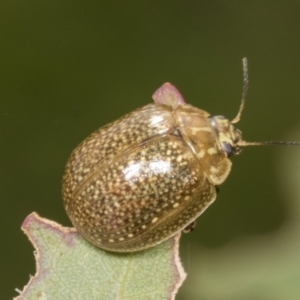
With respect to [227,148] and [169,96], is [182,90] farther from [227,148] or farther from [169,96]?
[227,148]

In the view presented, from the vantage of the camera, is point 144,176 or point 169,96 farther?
point 169,96

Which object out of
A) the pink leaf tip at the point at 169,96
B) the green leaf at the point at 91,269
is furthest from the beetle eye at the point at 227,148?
the green leaf at the point at 91,269

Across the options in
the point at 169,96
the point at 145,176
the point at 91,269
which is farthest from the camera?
the point at 169,96

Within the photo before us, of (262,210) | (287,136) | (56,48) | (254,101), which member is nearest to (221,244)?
(262,210)

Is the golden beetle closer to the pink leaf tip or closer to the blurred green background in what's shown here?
the pink leaf tip

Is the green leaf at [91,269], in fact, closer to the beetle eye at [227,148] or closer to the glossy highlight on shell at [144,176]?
the glossy highlight on shell at [144,176]

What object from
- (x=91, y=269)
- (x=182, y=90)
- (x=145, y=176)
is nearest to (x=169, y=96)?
(x=145, y=176)

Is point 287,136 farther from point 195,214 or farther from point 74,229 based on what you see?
point 74,229

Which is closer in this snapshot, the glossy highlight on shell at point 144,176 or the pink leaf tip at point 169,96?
the glossy highlight on shell at point 144,176
